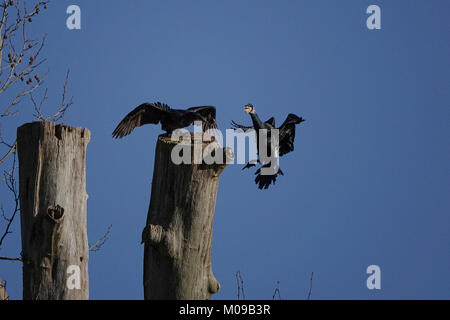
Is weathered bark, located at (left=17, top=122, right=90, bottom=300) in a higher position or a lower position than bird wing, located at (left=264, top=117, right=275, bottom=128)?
lower

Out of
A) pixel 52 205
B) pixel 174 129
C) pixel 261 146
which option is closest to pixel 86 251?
pixel 52 205

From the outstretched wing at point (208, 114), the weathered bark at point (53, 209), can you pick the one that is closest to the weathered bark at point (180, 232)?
the weathered bark at point (53, 209)

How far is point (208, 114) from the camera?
6652mm

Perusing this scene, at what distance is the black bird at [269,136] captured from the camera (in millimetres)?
6395

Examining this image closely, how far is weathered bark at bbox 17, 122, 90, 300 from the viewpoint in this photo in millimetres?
4953

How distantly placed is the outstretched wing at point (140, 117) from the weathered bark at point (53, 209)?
1.21m

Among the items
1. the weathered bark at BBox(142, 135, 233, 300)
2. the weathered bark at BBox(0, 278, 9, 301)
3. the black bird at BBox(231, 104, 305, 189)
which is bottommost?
the weathered bark at BBox(0, 278, 9, 301)

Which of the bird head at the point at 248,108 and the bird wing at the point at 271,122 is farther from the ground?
the bird head at the point at 248,108

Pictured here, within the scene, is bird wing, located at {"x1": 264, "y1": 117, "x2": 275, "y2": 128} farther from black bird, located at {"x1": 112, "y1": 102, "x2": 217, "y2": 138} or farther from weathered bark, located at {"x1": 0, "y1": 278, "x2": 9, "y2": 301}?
weathered bark, located at {"x1": 0, "y1": 278, "x2": 9, "y2": 301}

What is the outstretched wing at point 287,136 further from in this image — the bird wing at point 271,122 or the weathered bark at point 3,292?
the weathered bark at point 3,292

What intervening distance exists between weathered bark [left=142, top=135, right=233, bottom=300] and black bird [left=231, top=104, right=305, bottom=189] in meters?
1.09

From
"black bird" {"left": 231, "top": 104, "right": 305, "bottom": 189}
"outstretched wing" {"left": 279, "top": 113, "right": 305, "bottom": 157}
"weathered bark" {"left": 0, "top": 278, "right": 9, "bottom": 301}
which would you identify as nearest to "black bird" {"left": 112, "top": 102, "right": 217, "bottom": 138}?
"black bird" {"left": 231, "top": 104, "right": 305, "bottom": 189}
